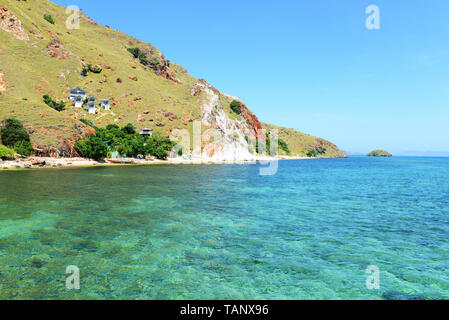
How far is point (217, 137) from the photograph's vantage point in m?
132

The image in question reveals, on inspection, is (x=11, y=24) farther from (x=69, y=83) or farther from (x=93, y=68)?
(x=93, y=68)

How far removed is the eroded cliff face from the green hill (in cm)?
301

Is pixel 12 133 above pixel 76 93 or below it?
below

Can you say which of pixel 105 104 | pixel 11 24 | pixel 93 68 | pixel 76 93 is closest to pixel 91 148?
pixel 105 104

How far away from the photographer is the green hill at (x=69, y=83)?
80688 millimetres

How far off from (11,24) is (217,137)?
105m

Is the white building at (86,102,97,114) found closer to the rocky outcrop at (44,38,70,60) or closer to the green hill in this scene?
the green hill

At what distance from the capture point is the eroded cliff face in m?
125

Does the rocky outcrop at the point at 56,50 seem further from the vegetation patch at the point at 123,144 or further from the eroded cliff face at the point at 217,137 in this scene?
the eroded cliff face at the point at 217,137

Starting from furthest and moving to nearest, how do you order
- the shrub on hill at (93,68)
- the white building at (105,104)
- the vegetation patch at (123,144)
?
the shrub on hill at (93,68)
the white building at (105,104)
the vegetation patch at (123,144)

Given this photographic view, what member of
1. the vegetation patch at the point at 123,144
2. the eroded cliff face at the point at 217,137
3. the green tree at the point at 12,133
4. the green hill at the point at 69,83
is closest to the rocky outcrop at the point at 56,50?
the green hill at the point at 69,83
